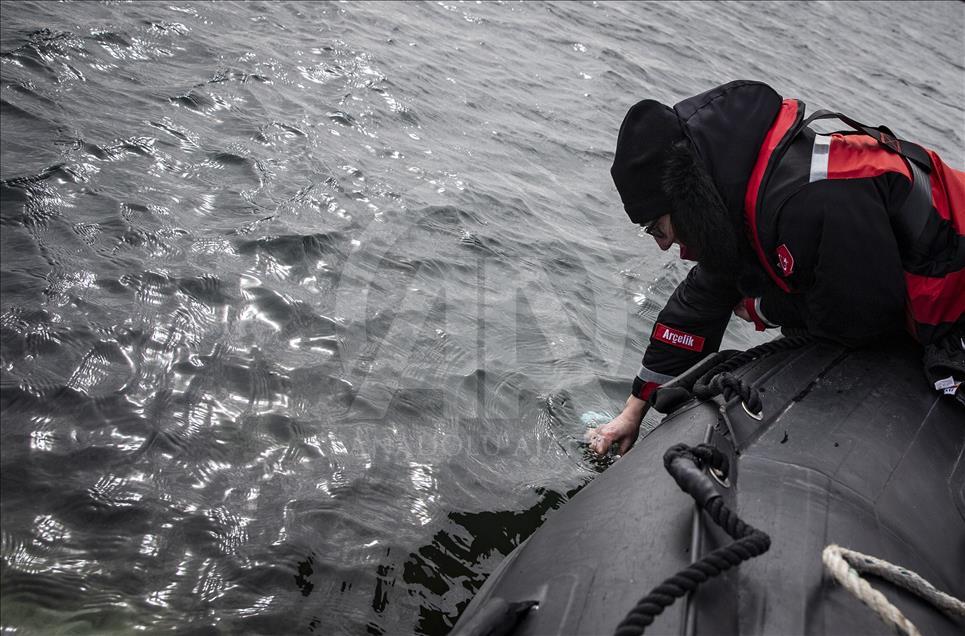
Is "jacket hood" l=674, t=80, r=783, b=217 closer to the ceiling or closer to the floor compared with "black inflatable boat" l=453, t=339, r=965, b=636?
closer to the ceiling

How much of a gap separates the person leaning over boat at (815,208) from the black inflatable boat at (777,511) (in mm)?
175

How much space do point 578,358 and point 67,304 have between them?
2.36 m

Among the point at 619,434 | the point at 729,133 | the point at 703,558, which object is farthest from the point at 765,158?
the point at 703,558

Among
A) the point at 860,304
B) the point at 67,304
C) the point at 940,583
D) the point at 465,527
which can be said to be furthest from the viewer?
the point at 67,304

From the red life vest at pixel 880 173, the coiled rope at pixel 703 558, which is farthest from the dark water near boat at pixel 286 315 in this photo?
the red life vest at pixel 880 173

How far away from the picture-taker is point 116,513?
2.41 meters

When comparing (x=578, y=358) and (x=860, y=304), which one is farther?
(x=578, y=358)

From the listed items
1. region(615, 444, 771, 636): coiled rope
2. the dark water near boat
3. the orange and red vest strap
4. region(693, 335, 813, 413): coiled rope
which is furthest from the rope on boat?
the dark water near boat

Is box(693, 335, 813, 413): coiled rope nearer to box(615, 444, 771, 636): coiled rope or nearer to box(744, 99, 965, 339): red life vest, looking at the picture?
box(744, 99, 965, 339): red life vest

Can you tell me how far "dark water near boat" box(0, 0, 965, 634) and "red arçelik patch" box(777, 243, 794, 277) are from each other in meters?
1.23

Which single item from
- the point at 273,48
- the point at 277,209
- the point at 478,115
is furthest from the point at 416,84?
the point at 277,209

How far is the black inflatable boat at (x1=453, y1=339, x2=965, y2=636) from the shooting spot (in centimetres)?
162

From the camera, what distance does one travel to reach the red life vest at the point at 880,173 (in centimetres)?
233

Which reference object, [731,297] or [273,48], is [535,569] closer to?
[731,297]
